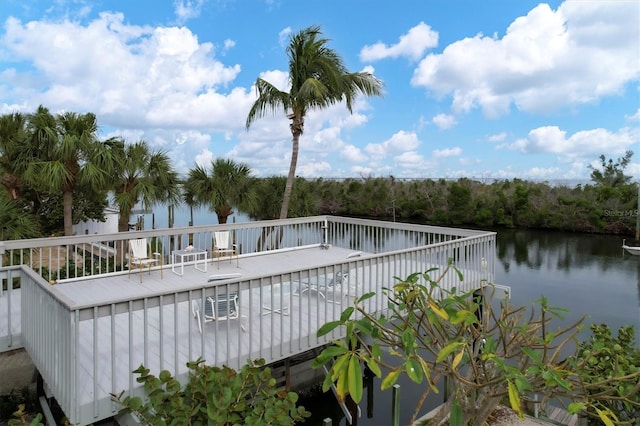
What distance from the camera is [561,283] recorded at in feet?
39.2

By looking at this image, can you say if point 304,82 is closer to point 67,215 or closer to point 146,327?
A: point 67,215

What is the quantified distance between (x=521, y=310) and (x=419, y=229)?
412cm

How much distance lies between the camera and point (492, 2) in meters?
10.9

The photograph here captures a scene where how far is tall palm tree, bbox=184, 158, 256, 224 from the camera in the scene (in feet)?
38.3

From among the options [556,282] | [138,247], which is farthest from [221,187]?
[556,282]

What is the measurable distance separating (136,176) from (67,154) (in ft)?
4.81

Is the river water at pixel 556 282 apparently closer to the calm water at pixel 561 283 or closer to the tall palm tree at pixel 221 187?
the calm water at pixel 561 283

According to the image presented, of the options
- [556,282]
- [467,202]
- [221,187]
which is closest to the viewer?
[221,187]

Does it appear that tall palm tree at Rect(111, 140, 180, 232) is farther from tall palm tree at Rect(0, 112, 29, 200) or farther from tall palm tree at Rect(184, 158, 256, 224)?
tall palm tree at Rect(0, 112, 29, 200)

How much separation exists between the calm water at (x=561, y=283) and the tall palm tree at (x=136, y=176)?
20.9 feet

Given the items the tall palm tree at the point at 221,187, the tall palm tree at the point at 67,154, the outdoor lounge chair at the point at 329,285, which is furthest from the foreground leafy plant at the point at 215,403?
the tall palm tree at the point at 221,187

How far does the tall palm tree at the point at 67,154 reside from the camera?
326 inches

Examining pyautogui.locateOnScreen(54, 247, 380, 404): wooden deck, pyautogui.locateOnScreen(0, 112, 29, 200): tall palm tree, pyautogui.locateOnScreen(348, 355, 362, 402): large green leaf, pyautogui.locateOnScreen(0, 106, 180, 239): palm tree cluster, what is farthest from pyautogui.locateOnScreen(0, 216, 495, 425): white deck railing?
pyautogui.locateOnScreen(0, 112, 29, 200): tall palm tree

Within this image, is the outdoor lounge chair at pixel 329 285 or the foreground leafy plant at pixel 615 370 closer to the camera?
the foreground leafy plant at pixel 615 370
